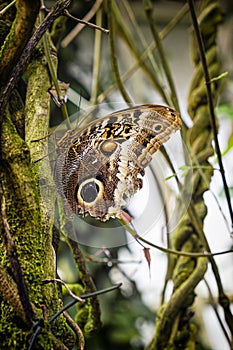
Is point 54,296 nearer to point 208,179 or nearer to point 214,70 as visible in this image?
point 208,179

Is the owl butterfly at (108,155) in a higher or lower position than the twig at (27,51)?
lower

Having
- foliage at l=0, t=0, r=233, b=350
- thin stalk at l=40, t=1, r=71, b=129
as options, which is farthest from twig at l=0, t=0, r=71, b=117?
thin stalk at l=40, t=1, r=71, b=129

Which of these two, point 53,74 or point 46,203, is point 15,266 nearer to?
point 46,203

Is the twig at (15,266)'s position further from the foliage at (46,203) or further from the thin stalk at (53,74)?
the thin stalk at (53,74)

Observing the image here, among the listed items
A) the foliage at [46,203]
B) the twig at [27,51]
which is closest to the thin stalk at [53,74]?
the foliage at [46,203]

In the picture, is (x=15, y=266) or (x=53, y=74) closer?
(x=15, y=266)

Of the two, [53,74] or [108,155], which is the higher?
[53,74]

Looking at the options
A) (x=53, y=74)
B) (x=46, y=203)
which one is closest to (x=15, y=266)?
(x=46, y=203)

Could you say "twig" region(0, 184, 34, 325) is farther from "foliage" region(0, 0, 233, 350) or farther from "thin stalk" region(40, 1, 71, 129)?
"thin stalk" region(40, 1, 71, 129)
